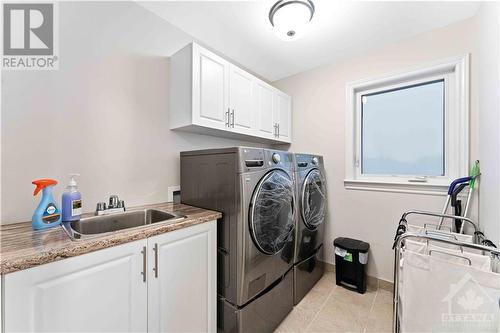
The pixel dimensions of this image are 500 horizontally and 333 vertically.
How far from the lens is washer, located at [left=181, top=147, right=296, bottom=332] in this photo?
4.48 feet

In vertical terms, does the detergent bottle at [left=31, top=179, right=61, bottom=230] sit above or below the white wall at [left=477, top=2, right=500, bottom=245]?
below

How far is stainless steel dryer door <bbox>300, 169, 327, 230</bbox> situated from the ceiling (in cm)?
136

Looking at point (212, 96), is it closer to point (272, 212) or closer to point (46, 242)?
point (272, 212)

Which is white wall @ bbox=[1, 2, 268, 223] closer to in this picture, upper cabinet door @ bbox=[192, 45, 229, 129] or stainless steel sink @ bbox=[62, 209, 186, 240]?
stainless steel sink @ bbox=[62, 209, 186, 240]

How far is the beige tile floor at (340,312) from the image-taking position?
163cm

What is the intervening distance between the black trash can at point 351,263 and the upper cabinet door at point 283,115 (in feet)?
4.74

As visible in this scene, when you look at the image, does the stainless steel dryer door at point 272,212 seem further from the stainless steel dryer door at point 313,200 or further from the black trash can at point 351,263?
the black trash can at point 351,263

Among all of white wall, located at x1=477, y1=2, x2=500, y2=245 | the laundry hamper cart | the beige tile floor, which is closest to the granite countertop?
the laundry hamper cart

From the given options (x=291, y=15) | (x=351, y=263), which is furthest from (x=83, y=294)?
(x=351, y=263)

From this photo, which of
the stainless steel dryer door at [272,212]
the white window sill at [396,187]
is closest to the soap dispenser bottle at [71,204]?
the stainless steel dryer door at [272,212]

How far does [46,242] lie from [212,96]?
1.42 m

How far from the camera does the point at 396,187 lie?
2.07 metres

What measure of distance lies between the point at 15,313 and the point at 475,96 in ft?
10.1

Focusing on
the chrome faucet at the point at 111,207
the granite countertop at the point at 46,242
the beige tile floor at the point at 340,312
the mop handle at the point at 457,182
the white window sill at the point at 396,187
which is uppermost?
the mop handle at the point at 457,182
